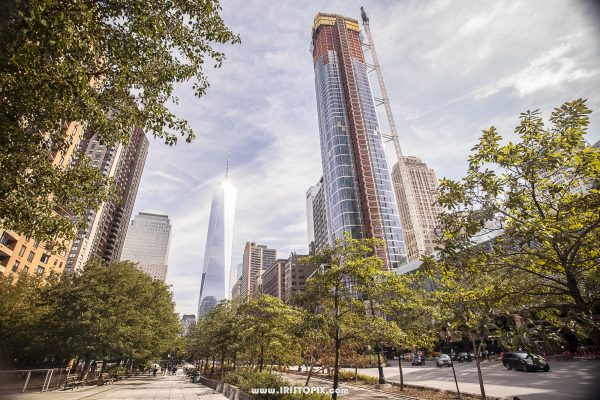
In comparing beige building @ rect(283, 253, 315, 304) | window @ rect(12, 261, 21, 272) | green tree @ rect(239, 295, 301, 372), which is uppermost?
beige building @ rect(283, 253, 315, 304)

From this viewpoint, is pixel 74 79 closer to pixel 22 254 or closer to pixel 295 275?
pixel 22 254

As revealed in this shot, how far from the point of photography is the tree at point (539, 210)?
17.7 ft

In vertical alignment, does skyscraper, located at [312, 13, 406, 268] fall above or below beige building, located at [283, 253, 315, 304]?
above

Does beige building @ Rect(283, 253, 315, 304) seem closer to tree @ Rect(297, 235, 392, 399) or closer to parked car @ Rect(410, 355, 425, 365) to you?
parked car @ Rect(410, 355, 425, 365)

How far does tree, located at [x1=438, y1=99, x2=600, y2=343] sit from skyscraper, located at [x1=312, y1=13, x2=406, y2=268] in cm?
9201

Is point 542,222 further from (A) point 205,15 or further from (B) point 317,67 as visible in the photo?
(B) point 317,67

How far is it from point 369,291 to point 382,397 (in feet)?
34.3

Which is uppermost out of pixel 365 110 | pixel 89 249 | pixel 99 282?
pixel 365 110

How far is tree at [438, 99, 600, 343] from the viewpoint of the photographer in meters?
5.40

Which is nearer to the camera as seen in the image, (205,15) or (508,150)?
(508,150)

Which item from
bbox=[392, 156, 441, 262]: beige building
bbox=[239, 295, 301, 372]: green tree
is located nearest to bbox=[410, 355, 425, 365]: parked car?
bbox=[239, 295, 301, 372]: green tree

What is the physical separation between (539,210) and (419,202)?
170 metres

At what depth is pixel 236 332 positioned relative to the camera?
26000mm

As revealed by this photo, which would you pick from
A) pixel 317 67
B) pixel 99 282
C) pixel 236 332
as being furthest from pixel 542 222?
pixel 317 67
